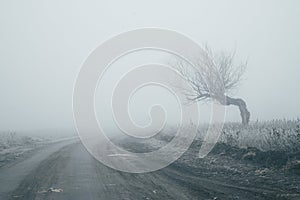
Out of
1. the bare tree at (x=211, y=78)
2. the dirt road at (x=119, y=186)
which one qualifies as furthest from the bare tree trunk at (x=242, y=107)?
the dirt road at (x=119, y=186)

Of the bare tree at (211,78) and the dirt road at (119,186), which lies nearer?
the dirt road at (119,186)

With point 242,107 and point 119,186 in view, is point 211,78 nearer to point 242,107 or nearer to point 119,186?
point 242,107

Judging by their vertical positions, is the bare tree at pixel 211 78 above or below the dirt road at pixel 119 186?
above

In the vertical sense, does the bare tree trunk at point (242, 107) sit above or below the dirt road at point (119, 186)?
above

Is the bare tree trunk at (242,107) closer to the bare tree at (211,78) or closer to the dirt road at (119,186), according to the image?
the bare tree at (211,78)

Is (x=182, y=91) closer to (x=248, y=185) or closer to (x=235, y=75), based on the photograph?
(x=235, y=75)

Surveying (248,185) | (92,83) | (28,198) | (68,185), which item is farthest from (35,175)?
(92,83)

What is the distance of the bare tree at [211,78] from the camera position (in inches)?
1126

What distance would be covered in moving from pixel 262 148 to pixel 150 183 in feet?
19.7

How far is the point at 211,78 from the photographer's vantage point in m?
28.5

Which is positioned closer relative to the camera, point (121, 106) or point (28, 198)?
point (28, 198)

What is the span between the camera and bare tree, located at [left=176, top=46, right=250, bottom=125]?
28.6 m

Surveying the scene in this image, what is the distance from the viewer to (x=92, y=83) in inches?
1162

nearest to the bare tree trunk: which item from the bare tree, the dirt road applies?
the bare tree
